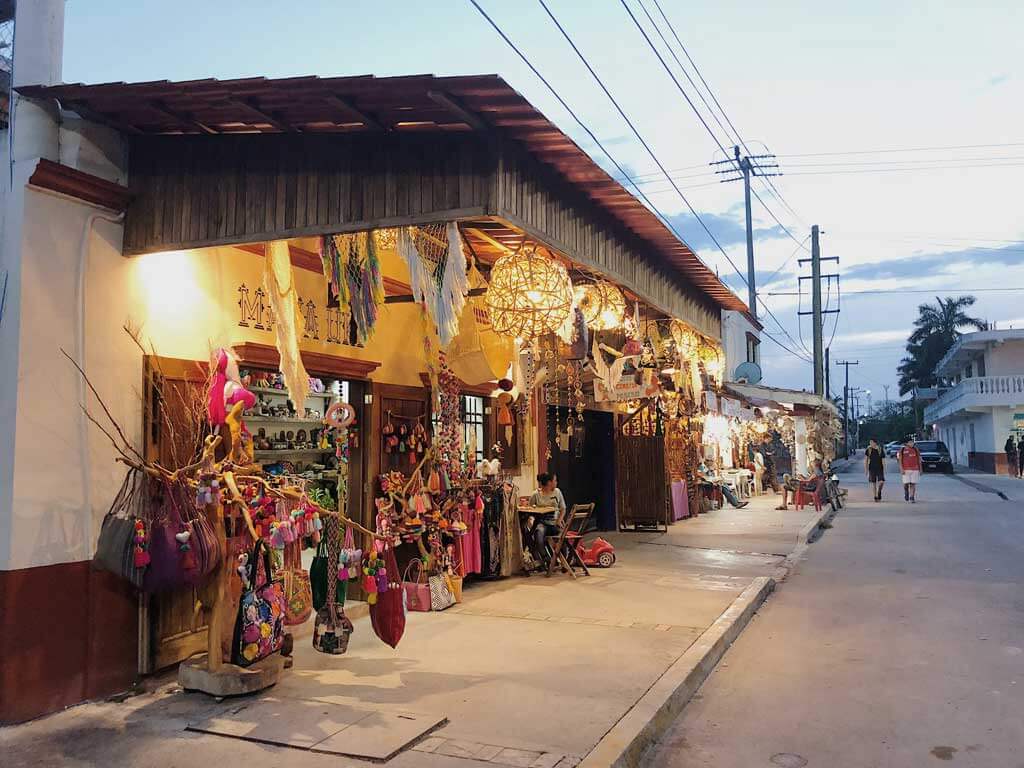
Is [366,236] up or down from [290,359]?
up

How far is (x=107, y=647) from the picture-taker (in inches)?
219

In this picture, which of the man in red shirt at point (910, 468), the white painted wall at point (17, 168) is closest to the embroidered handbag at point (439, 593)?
the white painted wall at point (17, 168)

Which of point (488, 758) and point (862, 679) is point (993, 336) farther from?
point (488, 758)

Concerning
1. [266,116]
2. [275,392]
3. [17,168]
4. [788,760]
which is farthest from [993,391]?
[17,168]

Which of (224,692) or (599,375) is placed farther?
(599,375)

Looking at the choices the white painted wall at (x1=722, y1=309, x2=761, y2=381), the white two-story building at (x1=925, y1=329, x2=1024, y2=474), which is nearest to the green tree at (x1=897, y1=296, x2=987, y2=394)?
the white two-story building at (x1=925, y1=329, x2=1024, y2=474)

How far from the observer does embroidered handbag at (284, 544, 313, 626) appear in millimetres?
6648

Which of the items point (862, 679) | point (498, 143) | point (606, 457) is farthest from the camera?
point (606, 457)

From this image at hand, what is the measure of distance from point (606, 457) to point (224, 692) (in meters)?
11.4

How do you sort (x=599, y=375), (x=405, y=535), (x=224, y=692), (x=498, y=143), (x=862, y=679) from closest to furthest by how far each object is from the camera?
(x=498, y=143) → (x=224, y=692) → (x=862, y=679) → (x=405, y=535) → (x=599, y=375)

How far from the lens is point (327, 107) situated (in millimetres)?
4996

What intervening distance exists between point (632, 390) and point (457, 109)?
805 centimetres

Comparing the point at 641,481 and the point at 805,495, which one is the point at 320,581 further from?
the point at 805,495

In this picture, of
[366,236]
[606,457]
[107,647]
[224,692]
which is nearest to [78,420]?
[107,647]
